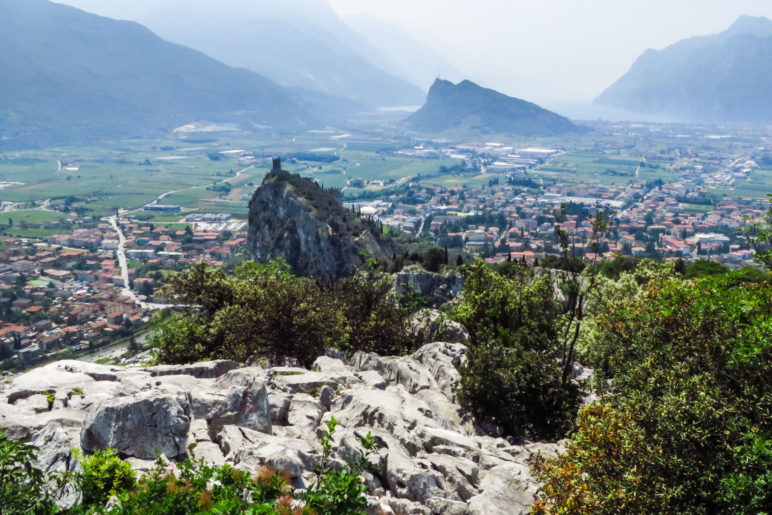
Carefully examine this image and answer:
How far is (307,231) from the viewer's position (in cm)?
9206

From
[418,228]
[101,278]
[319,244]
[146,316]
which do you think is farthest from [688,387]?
[418,228]

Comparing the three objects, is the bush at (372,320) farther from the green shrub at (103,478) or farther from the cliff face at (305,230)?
the cliff face at (305,230)

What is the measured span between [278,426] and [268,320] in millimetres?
8169


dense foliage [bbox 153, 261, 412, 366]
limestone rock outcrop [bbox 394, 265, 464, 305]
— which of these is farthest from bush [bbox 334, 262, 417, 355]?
limestone rock outcrop [bbox 394, 265, 464, 305]

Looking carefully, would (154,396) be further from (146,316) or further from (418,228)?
(418,228)

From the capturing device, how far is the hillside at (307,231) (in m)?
85.9

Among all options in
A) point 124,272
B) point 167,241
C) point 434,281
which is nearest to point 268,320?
point 434,281

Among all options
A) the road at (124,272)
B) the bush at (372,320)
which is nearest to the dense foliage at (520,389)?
the bush at (372,320)

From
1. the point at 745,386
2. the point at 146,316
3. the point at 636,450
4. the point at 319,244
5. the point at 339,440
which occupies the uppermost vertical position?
the point at 745,386

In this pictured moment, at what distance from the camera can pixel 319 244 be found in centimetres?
8912

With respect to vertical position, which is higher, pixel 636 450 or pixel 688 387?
pixel 688 387

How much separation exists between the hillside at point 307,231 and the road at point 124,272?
22.2 m

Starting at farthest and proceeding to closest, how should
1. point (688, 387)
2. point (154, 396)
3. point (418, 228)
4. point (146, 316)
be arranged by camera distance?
point (418, 228) < point (146, 316) < point (154, 396) < point (688, 387)

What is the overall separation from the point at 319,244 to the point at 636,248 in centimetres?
8662
